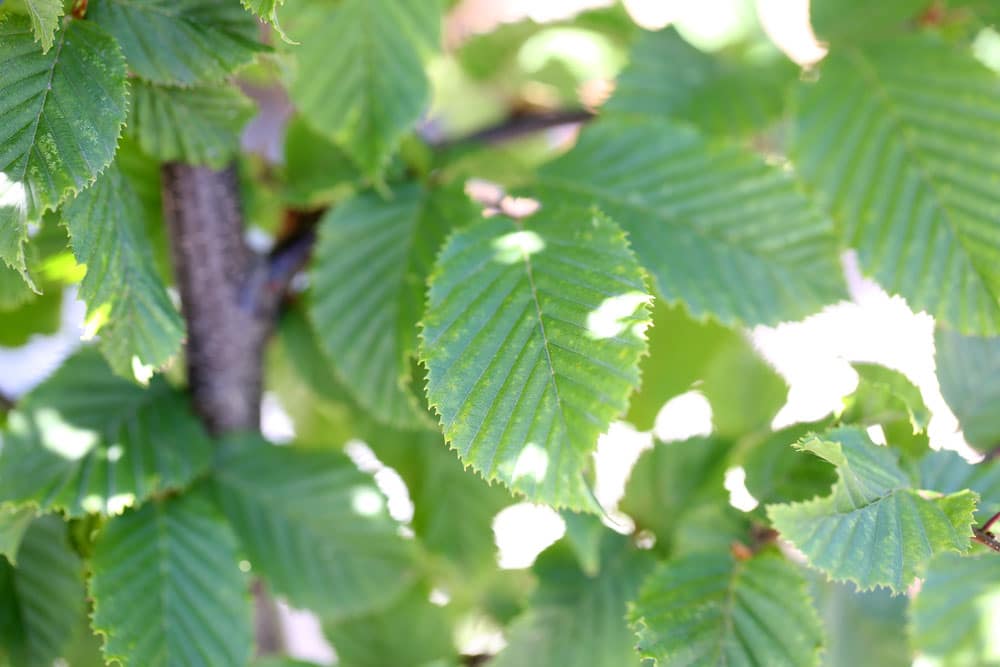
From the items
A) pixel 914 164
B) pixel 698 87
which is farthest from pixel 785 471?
pixel 698 87

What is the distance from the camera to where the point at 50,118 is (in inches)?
11.5

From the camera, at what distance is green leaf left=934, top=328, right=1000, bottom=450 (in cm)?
48

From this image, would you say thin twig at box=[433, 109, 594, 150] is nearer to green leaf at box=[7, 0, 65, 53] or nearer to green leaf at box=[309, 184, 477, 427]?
green leaf at box=[309, 184, 477, 427]

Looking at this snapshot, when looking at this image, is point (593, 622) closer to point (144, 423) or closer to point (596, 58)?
point (144, 423)

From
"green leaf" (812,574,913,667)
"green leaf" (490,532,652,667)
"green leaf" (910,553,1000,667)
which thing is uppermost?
"green leaf" (910,553,1000,667)

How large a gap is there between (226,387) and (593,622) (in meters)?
0.25

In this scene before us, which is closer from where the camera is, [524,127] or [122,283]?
[122,283]

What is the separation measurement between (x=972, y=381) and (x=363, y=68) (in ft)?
1.23

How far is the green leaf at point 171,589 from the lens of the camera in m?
0.40

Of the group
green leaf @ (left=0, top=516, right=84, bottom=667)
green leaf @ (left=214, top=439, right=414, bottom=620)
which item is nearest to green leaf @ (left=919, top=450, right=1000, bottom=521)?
green leaf @ (left=214, top=439, right=414, bottom=620)

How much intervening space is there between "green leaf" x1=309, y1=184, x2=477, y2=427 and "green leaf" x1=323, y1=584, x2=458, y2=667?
Answer: 211 mm

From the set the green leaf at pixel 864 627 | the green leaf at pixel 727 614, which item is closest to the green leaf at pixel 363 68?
the green leaf at pixel 727 614

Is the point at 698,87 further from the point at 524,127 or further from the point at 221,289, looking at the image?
the point at 221,289

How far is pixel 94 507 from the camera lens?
16.0 inches
